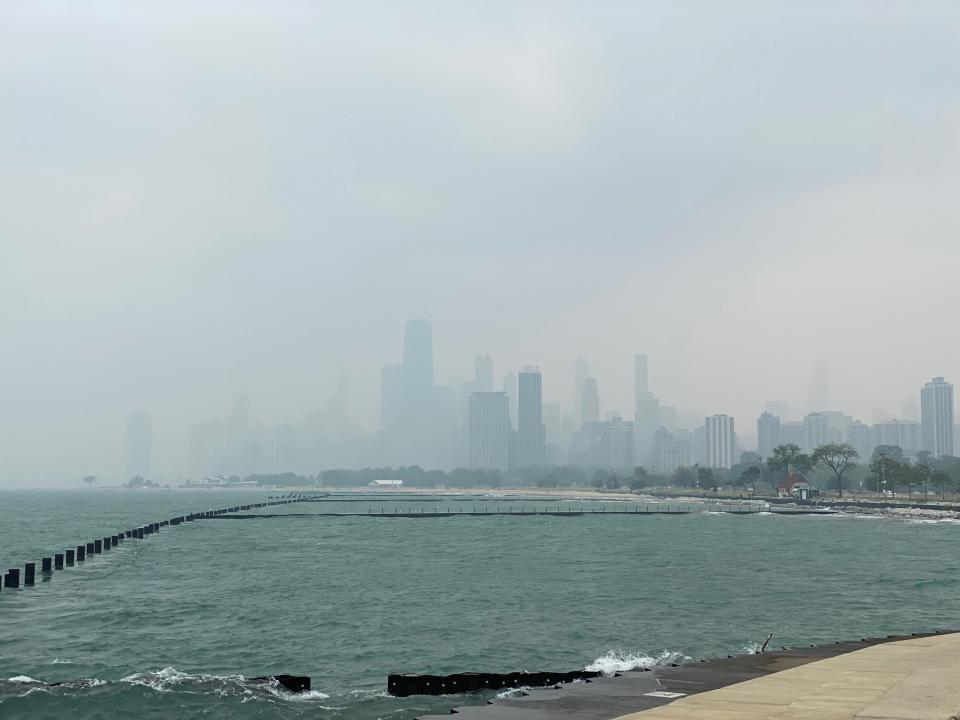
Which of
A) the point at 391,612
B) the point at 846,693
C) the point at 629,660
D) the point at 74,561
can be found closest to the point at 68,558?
the point at 74,561

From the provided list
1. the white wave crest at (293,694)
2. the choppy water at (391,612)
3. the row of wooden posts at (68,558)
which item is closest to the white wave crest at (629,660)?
the choppy water at (391,612)

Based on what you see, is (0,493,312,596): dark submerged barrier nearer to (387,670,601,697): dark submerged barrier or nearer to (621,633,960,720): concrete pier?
(387,670,601,697): dark submerged barrier

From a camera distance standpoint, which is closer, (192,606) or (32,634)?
(32,634)

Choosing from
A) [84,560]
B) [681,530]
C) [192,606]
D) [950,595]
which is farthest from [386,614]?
[681,530]

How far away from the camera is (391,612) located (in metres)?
59.5

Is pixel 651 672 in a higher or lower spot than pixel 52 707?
higher

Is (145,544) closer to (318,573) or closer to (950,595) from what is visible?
(318,573)

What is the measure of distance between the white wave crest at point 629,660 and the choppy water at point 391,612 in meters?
0.20

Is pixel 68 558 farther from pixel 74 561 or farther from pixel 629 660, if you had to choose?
pixel 629 660

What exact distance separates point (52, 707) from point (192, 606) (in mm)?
28995

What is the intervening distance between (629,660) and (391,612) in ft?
72.1

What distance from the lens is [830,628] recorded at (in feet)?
173

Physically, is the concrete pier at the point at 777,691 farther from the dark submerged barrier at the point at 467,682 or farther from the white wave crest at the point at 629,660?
the white wave crest at the point at 629,660

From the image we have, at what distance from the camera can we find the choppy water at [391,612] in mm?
37406
